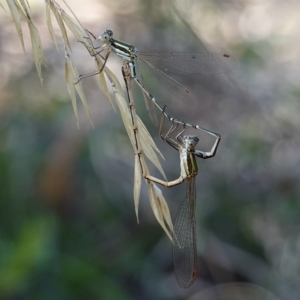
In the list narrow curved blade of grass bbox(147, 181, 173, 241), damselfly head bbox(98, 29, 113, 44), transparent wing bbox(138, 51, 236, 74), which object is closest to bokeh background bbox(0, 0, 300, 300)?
transparent wing bbox(138, 51, 236, 74)

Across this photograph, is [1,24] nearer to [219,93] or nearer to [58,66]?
[58,66]

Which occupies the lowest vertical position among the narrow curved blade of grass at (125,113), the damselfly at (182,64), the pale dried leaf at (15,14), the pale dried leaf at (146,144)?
the pale dried leaf at (146,144)

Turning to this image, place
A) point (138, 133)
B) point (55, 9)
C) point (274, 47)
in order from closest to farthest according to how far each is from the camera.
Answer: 1. point (55, 9)
2. point (138, 133)
3. point (274, 47)

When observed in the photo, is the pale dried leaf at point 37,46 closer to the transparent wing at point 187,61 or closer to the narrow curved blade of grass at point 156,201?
the narrow curved blade of grass at point 156,201

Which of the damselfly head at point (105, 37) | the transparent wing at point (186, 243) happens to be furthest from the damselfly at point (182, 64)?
the transparent wing at point (186, 243)

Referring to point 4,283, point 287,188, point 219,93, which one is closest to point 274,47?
point 219,93

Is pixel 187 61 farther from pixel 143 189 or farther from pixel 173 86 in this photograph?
pixel 143 189
